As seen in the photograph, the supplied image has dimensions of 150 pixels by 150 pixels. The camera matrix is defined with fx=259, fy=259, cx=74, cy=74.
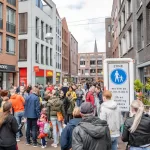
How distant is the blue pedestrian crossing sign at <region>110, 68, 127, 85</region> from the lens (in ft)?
23.6

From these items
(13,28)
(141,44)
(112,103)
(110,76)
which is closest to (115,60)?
(110,76)

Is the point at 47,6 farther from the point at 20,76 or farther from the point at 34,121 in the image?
the point at 34,121

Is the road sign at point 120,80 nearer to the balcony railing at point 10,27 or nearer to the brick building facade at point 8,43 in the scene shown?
the brick building facade at point 8,43

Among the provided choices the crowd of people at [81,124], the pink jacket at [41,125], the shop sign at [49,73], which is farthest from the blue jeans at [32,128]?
the shop sign at [49,73]

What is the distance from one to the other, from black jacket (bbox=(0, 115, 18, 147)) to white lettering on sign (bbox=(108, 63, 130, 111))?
10.2ft

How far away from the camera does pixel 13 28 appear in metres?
29.1

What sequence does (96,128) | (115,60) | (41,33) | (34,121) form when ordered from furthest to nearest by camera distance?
(41,33) < (34,121) < (115,60) < (96,128)

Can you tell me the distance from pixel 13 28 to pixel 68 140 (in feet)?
87.2

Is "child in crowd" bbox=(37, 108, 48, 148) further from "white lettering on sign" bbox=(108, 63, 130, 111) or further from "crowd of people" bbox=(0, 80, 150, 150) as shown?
"white lettering on sign" bbox=(108, 63, 130, 111)

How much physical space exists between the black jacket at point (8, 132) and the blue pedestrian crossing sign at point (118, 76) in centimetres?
320

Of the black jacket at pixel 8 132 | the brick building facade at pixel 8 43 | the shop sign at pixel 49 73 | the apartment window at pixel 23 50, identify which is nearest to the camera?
the black jacket at pixel 8 132

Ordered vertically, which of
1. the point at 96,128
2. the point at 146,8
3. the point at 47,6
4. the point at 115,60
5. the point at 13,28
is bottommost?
the point at 96,128

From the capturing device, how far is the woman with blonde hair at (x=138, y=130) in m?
4.15

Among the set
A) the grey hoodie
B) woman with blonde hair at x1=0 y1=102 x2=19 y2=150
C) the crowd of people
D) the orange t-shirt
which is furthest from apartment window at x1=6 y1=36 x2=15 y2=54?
the grey hoodie
